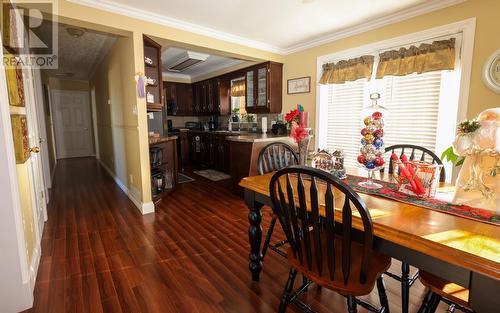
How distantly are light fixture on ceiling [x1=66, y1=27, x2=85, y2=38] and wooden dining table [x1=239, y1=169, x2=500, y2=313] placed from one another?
3.77m

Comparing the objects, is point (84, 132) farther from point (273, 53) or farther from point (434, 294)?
point (434, 294)

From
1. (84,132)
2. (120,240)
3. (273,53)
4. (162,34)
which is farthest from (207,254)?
(84,132)

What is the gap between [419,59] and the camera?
279 cm

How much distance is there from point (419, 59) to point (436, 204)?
7.31 feet

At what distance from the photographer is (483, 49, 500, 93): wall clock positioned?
89.7 inches

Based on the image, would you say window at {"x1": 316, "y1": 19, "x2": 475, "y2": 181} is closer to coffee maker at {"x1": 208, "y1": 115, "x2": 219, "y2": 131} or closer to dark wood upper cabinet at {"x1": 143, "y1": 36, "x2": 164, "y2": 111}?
dark wood upper cabinet at {"x1": 143, "y1": 36, "x2": 164, "y2": 111}

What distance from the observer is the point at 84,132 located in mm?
7621

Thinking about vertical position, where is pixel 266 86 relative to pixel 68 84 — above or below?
below

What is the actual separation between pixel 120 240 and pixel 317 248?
2091 mm

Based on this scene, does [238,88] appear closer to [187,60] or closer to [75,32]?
[187,60]

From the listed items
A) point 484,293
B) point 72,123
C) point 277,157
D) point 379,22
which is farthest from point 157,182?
point 72,123

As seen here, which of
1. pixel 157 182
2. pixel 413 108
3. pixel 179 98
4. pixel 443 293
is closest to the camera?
pixel 443 293

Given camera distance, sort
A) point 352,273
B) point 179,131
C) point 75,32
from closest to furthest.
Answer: point 352,273 → point 75,32 → point 179,131

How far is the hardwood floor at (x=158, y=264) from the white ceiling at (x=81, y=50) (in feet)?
7.64
